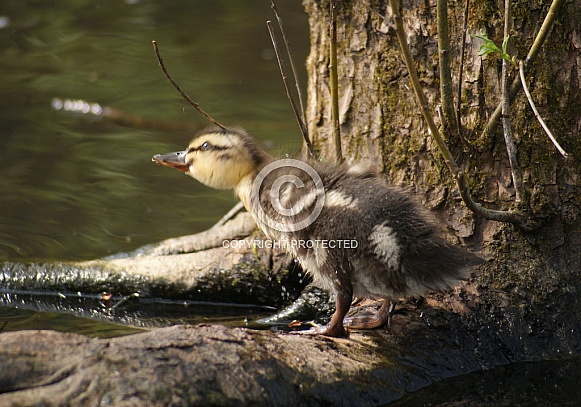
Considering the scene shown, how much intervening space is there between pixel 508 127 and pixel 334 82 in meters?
1.00

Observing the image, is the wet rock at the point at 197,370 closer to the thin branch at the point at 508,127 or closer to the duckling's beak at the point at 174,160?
the thin branch at the point at 508,127

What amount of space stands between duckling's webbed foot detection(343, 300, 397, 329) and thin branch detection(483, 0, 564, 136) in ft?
3.24

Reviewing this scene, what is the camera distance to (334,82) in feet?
14.5

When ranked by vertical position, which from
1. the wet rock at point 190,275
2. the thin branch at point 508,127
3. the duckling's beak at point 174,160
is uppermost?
the thin branch at point 508,127

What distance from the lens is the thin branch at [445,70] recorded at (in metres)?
3.77

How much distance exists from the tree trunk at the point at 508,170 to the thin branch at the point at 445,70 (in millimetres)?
90

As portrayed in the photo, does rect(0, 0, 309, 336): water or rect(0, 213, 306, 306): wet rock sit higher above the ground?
rect(0, 0, 309, 336): water

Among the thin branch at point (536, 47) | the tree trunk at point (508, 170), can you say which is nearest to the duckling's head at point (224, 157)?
the tree trunk at point (508, 170)

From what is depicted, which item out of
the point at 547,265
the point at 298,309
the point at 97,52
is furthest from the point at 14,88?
the point at 547,265

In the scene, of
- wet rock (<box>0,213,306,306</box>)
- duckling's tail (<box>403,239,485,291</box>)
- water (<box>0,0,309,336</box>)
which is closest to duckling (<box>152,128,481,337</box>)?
duckling's tail (<box>403,239,485,291</box>)

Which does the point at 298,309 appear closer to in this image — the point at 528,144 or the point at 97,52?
the point at 528,144

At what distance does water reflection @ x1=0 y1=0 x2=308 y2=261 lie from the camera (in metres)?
6.54

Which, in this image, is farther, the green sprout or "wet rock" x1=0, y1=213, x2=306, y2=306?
"wet rock" x1=0, y1=213, x2=306, y2=306

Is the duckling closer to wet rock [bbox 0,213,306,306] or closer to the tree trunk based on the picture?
the tree trunk
